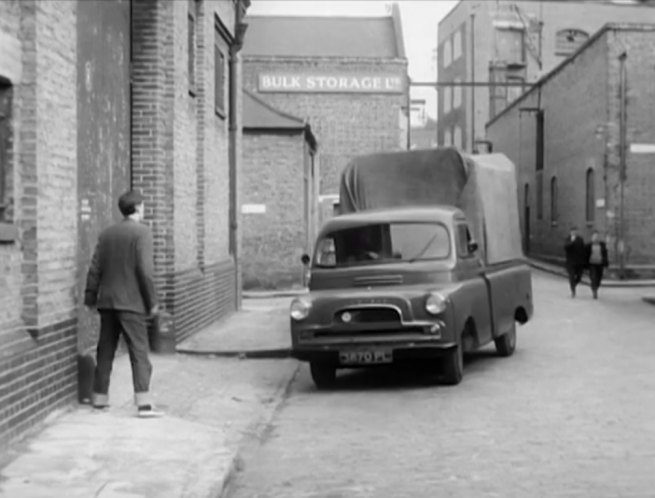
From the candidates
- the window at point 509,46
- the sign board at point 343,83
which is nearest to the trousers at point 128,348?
the sign board at point 343,83

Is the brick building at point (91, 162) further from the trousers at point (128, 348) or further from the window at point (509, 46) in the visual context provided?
the window at point (509, 46)

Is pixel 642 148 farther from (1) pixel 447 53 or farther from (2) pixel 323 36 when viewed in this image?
(1) pixel 447 53

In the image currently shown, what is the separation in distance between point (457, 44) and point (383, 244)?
5537 centimetres

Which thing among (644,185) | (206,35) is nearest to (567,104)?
(644,185)

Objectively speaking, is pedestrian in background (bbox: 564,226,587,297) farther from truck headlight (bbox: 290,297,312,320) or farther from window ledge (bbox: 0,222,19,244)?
window ledge (bbox: 0,222,19,244)

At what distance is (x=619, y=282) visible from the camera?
3438 cm

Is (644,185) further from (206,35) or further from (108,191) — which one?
(108,191)

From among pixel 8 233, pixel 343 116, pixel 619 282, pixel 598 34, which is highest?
pixel 598 34

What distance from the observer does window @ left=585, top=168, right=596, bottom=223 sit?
3800 cm

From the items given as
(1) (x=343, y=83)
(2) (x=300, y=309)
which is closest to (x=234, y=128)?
(2) (x=300, y=309)

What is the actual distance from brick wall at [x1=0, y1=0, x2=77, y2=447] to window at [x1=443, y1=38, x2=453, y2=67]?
60.4 metres

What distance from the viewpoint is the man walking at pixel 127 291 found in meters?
9.52

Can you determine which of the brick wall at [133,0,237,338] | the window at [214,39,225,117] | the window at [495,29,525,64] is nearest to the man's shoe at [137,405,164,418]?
the brick wall at [133,0,237,338]

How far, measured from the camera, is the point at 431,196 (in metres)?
14.7
